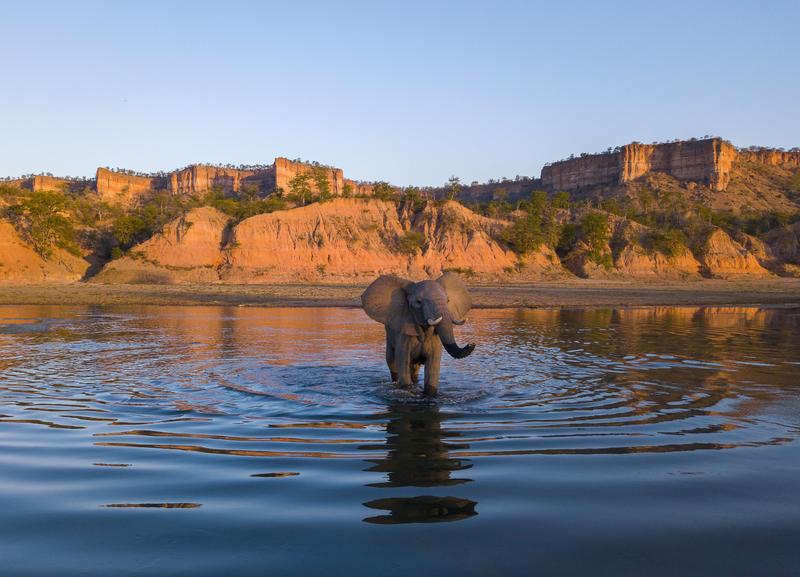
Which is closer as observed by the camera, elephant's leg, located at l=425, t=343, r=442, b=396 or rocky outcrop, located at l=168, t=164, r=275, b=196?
elephant's leg, located at l=425, t=343, r=442, b=396

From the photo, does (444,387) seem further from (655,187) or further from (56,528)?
(655,187)

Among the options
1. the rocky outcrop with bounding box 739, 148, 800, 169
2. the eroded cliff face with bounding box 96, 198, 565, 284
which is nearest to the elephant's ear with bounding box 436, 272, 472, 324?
the eroded cliff face with bounding box 96, 198, 565, 284

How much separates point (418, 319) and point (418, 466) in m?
4.15

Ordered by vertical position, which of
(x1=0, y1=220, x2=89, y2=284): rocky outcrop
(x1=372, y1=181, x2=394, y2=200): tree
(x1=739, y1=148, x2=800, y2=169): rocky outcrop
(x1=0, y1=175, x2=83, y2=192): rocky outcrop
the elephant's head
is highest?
(x1=739, y1=148, x2=800, y2=169): rocky outcrop

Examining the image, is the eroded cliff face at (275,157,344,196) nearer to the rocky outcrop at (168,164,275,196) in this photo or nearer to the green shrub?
the rocky outcrop at (168,164,275,196)

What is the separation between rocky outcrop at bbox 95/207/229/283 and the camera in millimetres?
52966

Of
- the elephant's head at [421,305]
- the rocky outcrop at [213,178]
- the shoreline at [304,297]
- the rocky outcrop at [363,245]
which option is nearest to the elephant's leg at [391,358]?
the elephant's head at [421,305]

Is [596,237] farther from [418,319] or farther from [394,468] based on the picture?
[394,468]

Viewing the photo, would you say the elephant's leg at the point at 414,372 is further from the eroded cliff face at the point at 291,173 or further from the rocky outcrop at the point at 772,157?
the rocky outcrop at the point at 772,157

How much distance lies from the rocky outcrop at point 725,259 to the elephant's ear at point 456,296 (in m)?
64.7

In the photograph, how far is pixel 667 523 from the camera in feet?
14.3

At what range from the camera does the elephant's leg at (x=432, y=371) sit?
940 centimetres

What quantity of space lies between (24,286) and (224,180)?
422 ft

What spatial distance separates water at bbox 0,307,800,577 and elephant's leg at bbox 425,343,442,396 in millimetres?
274
